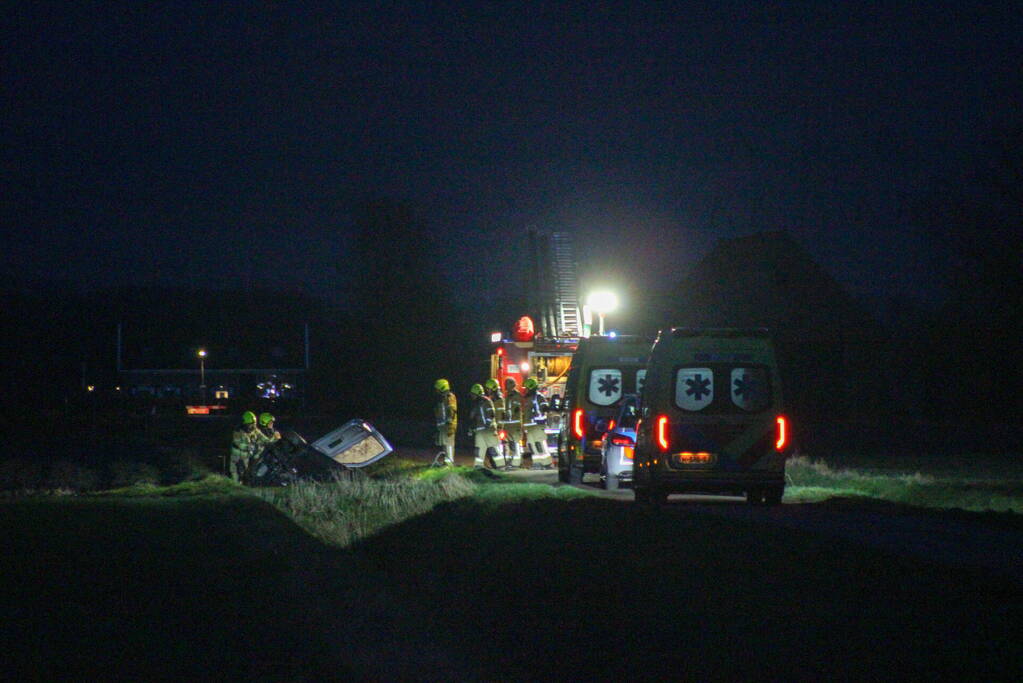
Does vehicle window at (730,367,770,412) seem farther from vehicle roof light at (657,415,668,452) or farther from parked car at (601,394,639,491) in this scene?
parked car at (601,394,639,491)

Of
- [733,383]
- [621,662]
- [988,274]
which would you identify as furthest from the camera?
[988,274]

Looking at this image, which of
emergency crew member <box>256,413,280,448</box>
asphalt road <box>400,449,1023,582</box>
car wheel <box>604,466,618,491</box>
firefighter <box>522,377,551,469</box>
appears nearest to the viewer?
asphalt road <box>400,449,1023,582</box>

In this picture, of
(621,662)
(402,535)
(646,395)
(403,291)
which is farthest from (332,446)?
(403,291)

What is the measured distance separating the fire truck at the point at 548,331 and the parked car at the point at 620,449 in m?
7.87

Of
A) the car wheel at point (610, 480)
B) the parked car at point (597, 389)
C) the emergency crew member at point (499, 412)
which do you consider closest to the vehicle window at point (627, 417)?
the car wheel at point (610, 480)

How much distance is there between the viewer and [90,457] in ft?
119

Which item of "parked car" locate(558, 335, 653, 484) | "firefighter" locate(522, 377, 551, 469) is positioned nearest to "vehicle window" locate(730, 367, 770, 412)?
"parked car" locate(558, 335, 653, 484)

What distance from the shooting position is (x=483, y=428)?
2552 centimetres

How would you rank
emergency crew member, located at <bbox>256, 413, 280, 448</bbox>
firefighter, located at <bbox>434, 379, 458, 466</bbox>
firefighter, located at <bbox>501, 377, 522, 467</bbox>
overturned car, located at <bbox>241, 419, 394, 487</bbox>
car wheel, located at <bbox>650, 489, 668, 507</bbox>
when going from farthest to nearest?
firefighter, located at <bbox>501, 377, 522, 467</bbox>, firefighter, located at <bbox>434, 379, 458, 466</bbox>, overturned car, located at <bbox>241, 419, 394, 487</bbox>, emergency crew member, located at <bbox>256, 413, 280, 448</bbox>, car wheel, located at <bbox>650, 489, 668, 507</bbox>

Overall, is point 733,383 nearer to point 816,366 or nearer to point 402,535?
point 402,535

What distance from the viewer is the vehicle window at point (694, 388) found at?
15.5 metres

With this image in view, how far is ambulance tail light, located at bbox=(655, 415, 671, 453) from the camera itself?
15430 mm

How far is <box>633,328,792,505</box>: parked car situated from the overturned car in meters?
9.29

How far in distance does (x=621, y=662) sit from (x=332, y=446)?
62.4 feet
